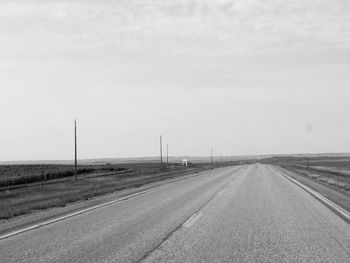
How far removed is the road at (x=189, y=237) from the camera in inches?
286

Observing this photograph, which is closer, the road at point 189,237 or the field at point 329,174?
the road at point 189,237

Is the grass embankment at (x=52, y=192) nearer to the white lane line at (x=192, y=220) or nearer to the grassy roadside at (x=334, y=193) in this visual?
the white lane line at (x=192, y=220)

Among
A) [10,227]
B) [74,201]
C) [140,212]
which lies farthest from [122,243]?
[74,201]

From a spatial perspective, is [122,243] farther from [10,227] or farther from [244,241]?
[10,227]

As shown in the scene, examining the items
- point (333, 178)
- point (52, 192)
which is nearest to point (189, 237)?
point (52, 192)

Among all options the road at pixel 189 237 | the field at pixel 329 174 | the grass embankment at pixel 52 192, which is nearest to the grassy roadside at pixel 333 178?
the field at pixel 329 174

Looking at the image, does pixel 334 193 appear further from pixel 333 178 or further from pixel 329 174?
pixel 329 174

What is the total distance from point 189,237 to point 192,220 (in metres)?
2.48

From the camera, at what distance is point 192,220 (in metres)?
11.4

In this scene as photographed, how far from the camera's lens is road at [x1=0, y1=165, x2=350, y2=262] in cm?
726

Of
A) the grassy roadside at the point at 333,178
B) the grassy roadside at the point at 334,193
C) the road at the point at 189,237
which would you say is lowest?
the grassy roadside at the point at 333,178

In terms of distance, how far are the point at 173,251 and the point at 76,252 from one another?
5.22 ft

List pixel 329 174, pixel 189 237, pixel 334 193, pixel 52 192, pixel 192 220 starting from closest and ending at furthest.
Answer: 1. pixel 189 237
2. pixel 192 220
3. pixel 334 193
4. pixel 52 192
5. pixel 329 174

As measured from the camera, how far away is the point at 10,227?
1116cm
